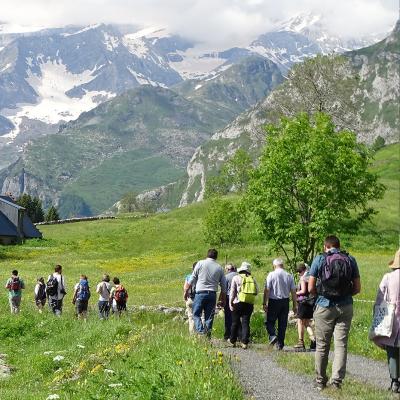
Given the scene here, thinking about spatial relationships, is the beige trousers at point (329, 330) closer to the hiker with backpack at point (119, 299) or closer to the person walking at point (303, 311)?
the person walking at point (303, 311)

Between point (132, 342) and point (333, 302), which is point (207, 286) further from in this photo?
point (333, 302)

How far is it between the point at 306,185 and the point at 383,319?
15757 millimetres

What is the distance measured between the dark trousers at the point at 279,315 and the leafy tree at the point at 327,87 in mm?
46160

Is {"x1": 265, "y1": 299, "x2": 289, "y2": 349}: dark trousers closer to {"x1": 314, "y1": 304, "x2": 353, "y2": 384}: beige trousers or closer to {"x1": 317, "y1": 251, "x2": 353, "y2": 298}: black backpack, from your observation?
{"x1": 314, "y1": 304, "x2": 353, "y2": 384}: beige trousers

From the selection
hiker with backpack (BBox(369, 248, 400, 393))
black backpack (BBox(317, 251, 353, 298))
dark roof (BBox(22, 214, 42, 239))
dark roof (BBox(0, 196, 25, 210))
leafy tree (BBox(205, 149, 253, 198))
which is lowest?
hiker with backpack (BBox(369, 248, 400, 393))

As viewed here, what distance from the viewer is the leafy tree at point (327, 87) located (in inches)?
2485

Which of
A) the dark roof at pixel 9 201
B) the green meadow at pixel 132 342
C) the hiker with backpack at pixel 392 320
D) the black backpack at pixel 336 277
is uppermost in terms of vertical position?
the dark roof at pixel 9 201

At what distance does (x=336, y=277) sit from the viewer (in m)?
11.9

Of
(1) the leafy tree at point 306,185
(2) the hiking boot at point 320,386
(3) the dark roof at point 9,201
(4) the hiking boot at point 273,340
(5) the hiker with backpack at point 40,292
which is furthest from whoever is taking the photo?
(3) the dark roof at point 9,201

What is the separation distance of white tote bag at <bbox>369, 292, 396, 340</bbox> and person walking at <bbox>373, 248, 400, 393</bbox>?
67mm

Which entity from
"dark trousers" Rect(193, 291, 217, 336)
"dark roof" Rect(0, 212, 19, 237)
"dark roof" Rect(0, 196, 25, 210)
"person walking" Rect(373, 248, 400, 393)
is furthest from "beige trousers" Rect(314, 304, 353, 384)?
"dark roof" Rect(0, 196, 25, 210)

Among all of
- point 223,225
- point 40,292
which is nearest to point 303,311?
point 40,292

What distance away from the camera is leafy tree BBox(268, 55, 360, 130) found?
207 ft

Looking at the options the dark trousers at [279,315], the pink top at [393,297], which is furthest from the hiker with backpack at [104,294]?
the pink top at [393,297]
